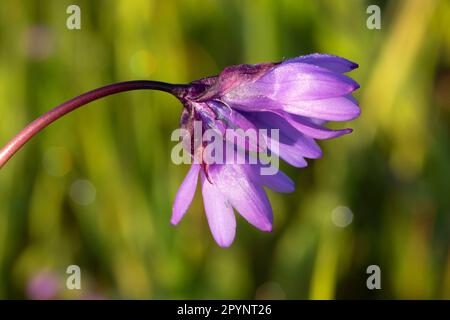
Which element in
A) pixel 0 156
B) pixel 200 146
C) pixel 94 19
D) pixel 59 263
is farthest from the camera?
pixel 94 19

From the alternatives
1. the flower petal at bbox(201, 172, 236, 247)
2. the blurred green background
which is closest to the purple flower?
the flower petal at bbox(201, 172, 236, 247)

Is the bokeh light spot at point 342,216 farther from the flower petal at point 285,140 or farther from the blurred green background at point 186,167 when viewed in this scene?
the flower petal at point 285,140

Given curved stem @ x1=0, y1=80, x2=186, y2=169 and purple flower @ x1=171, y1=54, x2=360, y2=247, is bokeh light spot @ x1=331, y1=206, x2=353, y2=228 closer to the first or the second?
purple flower @ x1=171, y1=54, x2=360, y2=247

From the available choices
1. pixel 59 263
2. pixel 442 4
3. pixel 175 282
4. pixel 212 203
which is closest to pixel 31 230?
pixel 59 263

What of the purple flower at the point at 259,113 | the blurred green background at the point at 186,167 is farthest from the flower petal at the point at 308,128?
the blurred green background at the point at 186,167

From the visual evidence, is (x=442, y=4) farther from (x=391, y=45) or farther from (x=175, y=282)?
(x=175, y=282)

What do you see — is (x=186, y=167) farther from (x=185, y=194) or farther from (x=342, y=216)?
(x=185, y=194)
